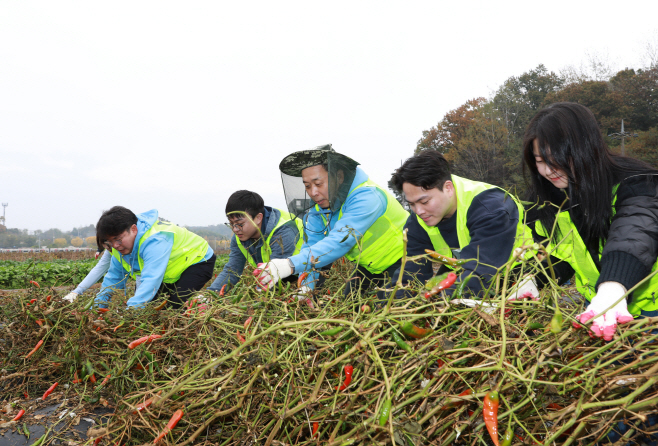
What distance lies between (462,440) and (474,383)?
5.1 inches

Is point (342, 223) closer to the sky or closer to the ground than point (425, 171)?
closer to the ground

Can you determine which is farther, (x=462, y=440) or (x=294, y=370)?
(x=294, y=370)

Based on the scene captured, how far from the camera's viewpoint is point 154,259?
3.25 meters

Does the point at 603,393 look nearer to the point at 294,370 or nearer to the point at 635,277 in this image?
the point at 635,277

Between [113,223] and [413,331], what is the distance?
275 cm

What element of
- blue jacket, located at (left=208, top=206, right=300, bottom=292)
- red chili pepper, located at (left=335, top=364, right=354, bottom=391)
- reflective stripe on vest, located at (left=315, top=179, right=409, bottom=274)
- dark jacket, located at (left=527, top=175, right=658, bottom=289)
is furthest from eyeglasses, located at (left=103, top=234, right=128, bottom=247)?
dark jacket, located at (left=527, top=175, right=658, bottom=289)

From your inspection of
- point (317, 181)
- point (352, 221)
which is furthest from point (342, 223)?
point (317, 181)

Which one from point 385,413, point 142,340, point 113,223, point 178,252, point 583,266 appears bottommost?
point 583,266

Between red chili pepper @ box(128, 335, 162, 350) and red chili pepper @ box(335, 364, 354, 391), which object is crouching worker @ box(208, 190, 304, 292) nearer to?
red chili pepper @ box(128, 335, 162, 350)

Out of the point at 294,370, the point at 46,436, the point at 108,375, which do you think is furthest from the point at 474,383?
the point at 46,436

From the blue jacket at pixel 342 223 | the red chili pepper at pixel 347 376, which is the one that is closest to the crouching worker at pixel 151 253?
the blue jacket at pixel 342 223

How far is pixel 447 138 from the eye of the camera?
35.5 metres

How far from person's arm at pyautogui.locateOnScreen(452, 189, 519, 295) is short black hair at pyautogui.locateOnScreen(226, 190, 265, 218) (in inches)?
68.3

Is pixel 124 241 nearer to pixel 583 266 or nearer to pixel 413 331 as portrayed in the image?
pixel 413 331
